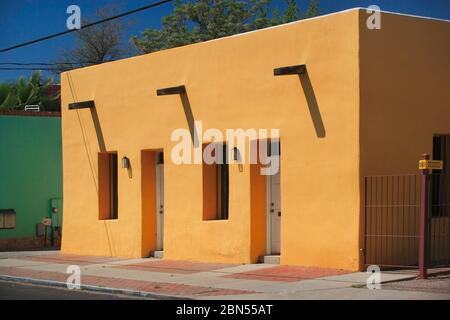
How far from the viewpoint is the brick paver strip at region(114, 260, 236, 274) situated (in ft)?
50.3

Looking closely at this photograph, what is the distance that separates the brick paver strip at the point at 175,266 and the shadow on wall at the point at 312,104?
3.58 metres

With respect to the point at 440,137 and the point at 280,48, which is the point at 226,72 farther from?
the point at 440,137

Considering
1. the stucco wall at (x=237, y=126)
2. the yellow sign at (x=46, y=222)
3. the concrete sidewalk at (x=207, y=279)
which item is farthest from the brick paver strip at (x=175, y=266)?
the yellow sign at (x=46, y=222)

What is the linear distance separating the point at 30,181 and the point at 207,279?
12.0 m

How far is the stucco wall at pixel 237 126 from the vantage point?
1382cm

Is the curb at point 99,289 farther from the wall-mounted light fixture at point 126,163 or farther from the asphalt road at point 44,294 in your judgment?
the wall-mounted light fixture at point 126,163

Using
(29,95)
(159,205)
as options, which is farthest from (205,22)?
(159,205)

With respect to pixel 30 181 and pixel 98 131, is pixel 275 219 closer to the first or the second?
pixel 98 131

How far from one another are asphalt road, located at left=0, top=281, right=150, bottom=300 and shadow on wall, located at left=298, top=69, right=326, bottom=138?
495 cm

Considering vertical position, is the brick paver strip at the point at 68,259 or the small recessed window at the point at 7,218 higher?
the small recessed window at the point at 7,218

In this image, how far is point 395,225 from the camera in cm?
1377

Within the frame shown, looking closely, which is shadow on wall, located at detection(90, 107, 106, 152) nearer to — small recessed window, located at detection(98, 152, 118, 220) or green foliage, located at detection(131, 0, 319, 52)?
Result: small recessed window, located at detection(98, 152, 118, 220)

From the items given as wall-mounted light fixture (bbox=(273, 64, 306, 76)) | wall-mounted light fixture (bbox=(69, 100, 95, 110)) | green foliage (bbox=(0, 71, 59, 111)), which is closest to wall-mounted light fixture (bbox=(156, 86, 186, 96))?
wall-mounted light fixture (bbox=(273, 64, 306, 76))

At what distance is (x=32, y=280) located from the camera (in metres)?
14.9
